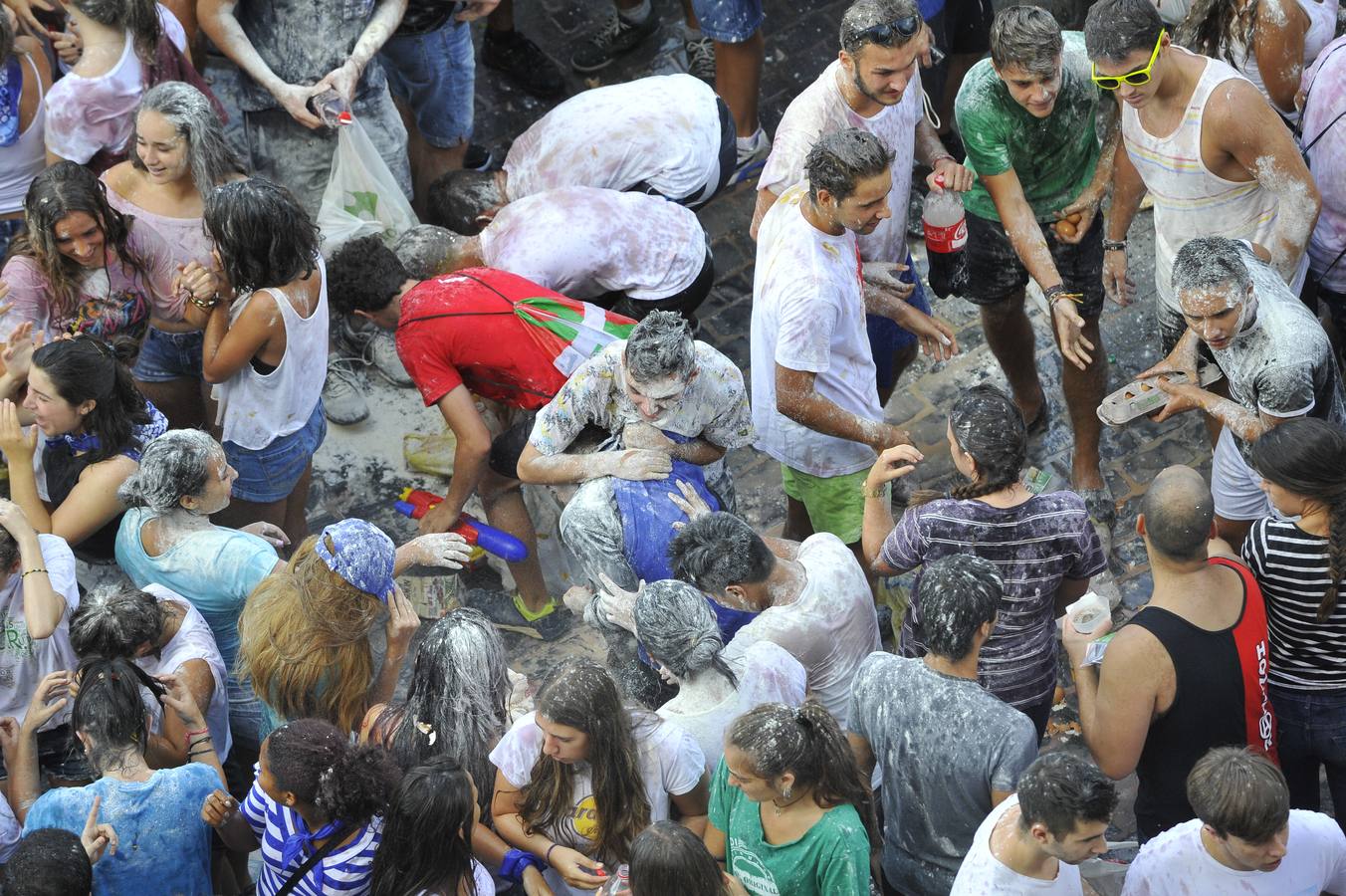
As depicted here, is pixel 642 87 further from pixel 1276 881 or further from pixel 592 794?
pixel 1276 881

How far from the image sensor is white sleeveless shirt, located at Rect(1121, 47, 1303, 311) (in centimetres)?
441

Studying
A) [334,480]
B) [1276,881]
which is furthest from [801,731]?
[334,480]

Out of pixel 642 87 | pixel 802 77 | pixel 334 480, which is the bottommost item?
pixel 334 480

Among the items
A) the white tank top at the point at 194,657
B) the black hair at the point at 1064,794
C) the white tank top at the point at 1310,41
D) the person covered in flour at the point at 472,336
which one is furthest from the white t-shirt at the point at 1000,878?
the white tank top at the point at 1310,41

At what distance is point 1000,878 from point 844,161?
2165 millimetres

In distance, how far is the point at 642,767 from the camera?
11.5 ft

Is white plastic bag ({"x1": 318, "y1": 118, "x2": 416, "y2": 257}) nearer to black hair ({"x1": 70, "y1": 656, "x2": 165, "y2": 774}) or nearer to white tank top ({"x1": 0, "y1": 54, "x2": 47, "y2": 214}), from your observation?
white tank top ({"x1": 0, "y1": 54, "x2": 47, "y2": 214})

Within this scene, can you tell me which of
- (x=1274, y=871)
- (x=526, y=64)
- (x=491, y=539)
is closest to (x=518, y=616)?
(x=491, y=539)

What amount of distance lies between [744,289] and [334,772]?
3735 millimetres

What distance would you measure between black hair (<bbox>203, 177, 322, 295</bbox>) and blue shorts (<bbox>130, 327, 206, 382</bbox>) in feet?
1.88

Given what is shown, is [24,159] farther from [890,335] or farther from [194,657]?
[890,335]

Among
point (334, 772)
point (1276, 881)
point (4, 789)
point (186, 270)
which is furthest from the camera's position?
point (186, 270)

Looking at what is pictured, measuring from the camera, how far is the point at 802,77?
7.25 metres

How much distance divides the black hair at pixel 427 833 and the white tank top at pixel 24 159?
10.6 ft
